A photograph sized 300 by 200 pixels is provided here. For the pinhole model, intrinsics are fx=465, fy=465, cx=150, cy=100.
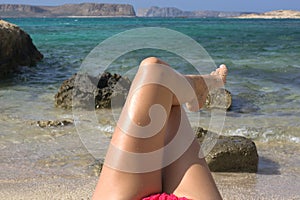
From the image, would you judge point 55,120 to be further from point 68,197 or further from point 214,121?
point 68,197

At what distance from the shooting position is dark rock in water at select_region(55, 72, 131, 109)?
718 centimetres

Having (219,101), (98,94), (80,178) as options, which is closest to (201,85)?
(80,178)

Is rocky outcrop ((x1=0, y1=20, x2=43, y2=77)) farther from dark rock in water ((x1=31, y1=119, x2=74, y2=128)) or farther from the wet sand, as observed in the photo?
the wet sand

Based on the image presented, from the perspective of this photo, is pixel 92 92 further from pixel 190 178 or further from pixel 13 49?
pixel 190 178

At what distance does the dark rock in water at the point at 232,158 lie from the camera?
4211 mm

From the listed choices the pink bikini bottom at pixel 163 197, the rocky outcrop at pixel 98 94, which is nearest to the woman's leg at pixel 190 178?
the pink bikini bottom at pixel 163 197

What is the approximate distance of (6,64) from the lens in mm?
11203

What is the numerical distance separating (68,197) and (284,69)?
970cm

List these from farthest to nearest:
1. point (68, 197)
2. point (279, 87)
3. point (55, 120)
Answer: point (279, 87) → point (55, 120) → point (68, 197)

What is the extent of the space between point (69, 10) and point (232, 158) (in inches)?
6131

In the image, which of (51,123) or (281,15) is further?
(281,15)

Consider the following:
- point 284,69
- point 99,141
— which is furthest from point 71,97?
point 284,69

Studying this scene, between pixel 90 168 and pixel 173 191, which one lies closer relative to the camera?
pixel 173 191

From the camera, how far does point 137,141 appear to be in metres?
2.04
